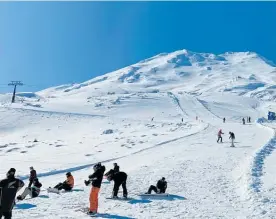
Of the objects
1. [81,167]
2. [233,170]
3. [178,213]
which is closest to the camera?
[178,213]

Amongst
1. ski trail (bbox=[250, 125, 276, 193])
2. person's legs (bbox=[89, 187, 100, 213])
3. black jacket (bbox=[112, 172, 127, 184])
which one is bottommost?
person's legs (bbox=[89, 187, 100, 213])

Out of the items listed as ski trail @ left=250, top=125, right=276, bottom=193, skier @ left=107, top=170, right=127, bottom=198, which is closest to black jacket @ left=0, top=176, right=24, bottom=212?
skier @ left=107, top=170, right=127, bottom=198

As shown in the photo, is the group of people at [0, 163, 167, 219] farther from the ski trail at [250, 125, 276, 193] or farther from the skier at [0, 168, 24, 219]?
the ski trail at [250, 125, 276, 193]

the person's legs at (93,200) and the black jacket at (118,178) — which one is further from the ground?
the black jacket at (118,178)

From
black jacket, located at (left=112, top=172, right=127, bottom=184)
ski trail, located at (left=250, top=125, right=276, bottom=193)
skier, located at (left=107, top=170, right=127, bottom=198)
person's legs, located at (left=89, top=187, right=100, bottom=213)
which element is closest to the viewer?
person's legs, located at (left=89, top=187, right=100, bottom=213)

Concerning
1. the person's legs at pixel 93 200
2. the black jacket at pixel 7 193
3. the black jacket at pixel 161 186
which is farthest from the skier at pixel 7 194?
the black jacket at pixel 161 186

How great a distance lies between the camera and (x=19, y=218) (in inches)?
518

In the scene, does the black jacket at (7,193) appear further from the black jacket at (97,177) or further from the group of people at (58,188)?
the black jacket at (97,177)

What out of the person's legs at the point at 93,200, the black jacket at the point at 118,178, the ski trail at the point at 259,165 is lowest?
the person's legs at the point at 93,200

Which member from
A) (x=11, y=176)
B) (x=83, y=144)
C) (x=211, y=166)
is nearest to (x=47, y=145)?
(x=83, y=144)

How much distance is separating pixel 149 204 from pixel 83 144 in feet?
129

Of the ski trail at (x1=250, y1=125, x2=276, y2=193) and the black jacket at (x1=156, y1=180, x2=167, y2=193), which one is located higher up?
the ski trail at (x1=250, y1=125, x2=276, y2=193)

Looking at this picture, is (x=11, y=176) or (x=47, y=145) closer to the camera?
(x=11, y=176)

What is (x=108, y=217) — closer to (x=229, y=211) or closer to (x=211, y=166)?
(x=229, y=211)
